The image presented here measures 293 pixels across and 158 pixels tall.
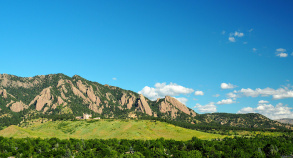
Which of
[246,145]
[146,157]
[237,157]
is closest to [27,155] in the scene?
[146,157]

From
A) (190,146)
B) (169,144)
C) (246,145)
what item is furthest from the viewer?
(169,144)

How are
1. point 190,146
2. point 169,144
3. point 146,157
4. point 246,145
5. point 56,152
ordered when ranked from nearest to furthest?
point 146,157, point 56,152, point 246,145, point 190,146, point 169,144

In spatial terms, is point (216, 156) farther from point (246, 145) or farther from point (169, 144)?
point (169, 144)

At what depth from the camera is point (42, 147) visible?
142375 millimetres

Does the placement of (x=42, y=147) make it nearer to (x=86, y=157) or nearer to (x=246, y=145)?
(x=86, y=157)

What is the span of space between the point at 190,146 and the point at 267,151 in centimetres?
5003

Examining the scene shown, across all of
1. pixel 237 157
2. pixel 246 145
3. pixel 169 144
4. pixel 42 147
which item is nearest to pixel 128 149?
pixel 169 144

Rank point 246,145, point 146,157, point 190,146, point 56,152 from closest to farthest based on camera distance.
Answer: point 146,157 < point 56,152 < point 246,145 < point 190,146

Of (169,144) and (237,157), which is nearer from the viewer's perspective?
(237,157)

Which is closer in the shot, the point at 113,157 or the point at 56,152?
the point at 113,157

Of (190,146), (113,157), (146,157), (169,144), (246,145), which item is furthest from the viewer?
(169,144)

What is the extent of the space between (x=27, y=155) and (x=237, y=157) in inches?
4497

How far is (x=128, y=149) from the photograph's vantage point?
146m

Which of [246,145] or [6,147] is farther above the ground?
[246,145]
